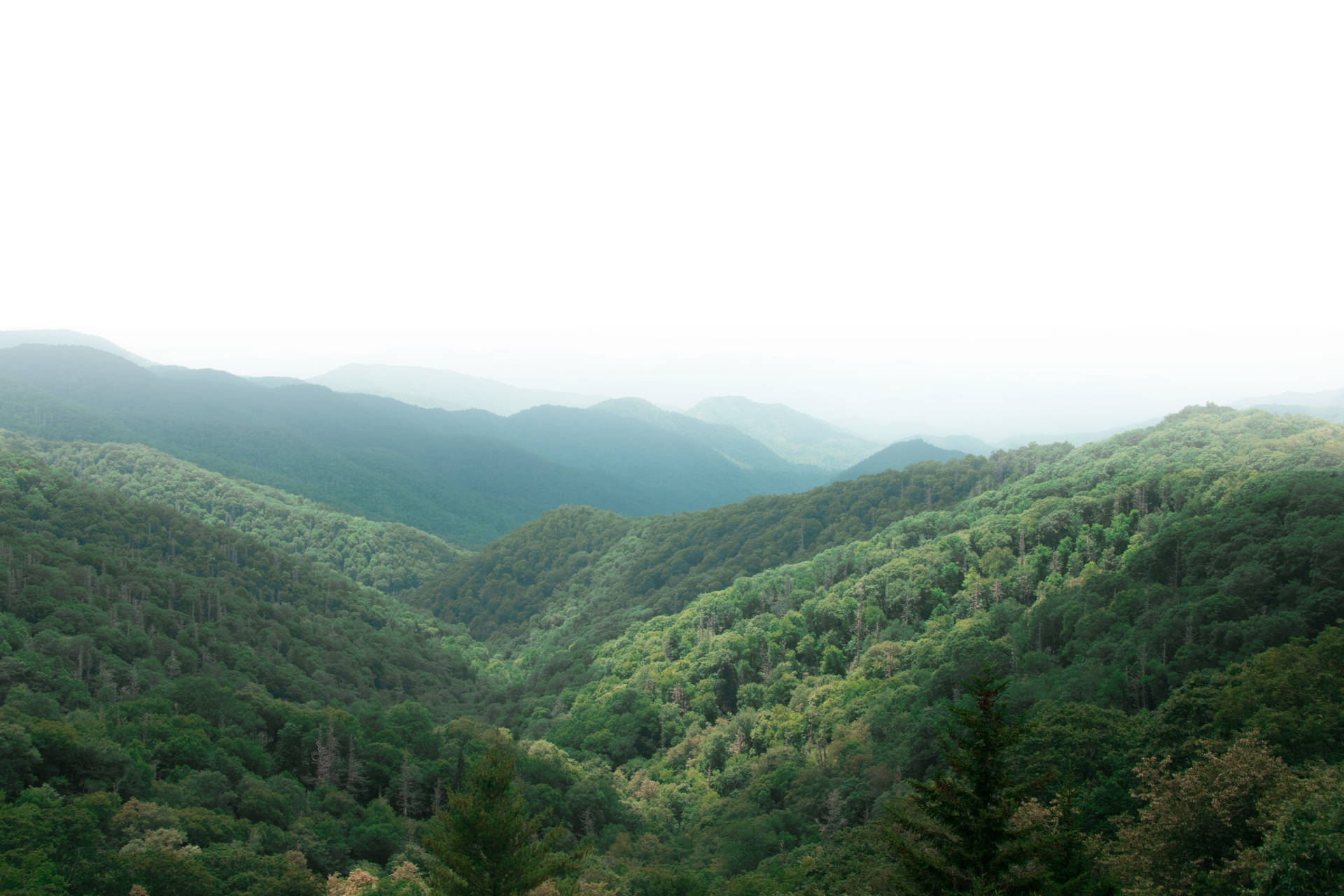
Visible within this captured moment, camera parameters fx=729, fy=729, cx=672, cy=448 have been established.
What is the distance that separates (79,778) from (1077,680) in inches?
2160

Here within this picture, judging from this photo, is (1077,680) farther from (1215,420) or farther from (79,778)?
(1215,420)

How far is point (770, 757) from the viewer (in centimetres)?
5916

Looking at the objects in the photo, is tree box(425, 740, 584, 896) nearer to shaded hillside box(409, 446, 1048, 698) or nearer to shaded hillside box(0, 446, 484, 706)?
shaded hillside box(0, 446, 484, 706)

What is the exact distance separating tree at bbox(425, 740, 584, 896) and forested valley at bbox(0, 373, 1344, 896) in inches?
3.9

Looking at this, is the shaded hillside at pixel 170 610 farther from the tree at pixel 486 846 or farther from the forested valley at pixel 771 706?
the tree at pixel 486 846

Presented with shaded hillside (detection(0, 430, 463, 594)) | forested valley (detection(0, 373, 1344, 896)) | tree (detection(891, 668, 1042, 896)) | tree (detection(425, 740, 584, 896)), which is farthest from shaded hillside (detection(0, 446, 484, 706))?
tree (detection(891, 668, 1042, 896))

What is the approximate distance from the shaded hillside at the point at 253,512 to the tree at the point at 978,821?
141724 mm

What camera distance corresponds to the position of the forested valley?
23.2 m

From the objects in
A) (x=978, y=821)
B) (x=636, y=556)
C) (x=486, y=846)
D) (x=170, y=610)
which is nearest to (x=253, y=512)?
(x=636, y=556)

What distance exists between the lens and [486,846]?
22031 millimetres

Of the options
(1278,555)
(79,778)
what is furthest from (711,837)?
(1278,555)

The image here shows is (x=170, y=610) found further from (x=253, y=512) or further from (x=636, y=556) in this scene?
(x=253, y=512)

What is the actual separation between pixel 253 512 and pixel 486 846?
A: 6015 inches

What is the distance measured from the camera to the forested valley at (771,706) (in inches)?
914
